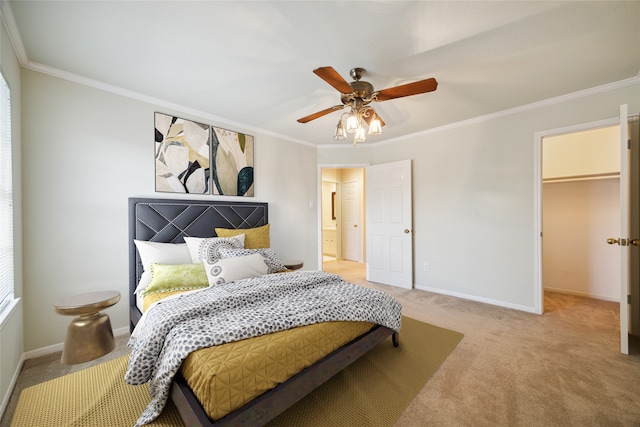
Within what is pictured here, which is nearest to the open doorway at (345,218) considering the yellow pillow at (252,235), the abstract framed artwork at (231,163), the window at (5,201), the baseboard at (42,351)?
the abstract framed artwork at (231,163)

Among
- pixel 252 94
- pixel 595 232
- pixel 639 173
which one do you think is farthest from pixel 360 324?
pixel 595 232

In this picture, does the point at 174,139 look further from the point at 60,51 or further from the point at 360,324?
the point at 360,324

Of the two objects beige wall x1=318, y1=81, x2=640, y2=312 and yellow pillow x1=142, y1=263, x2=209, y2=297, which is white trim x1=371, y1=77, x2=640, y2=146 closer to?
beige wall x1=318, y1=81, x2=640, y2=312

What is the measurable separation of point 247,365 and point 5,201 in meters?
2.09

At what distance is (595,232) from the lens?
141 inches

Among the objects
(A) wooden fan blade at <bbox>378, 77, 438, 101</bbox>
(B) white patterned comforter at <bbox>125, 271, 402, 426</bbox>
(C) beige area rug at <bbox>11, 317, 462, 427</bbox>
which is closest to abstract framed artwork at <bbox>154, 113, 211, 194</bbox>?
(B) white patterned comforter at <bbox>125, 271, 402, 426</bbox>

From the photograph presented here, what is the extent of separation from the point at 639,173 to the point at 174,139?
4.80m

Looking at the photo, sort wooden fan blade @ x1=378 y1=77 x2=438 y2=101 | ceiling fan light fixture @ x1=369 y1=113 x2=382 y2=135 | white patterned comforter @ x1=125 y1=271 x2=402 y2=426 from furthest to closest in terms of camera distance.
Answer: ceiling fan light fixture @ x1=369 y1=113 x2=382 y2=135
wooden fan blade @ x1=378 y1=77 x2=438 y2=101
white patterned comforter @ x1=125 y1=271 x2=402 y2=426

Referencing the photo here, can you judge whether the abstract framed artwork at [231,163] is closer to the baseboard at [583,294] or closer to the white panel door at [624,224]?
the white panel door at [624,224]

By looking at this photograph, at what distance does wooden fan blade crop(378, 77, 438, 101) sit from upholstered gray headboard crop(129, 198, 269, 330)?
2.28 meters

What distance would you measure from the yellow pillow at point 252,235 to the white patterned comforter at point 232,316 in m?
1.03

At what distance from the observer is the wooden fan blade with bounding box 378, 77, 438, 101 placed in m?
1.88

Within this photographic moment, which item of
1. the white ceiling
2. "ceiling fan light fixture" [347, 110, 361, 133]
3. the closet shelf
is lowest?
the closet shelf

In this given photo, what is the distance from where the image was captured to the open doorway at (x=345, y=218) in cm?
656
